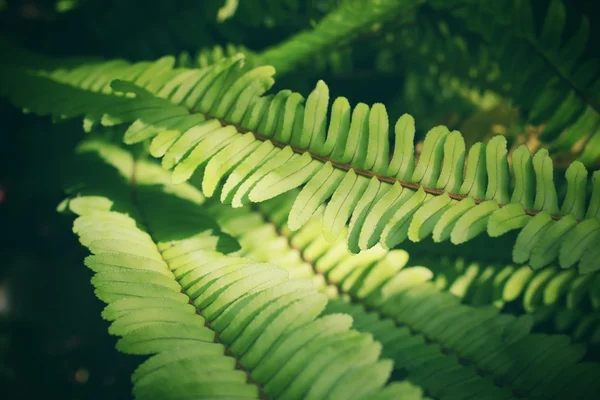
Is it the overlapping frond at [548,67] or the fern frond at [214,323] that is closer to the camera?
the fern frond at [214,323]

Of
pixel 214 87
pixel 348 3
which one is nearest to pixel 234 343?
pixel 214 87

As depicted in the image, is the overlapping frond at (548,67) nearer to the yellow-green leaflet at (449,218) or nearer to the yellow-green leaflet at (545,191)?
the yellow-green leaflet at (545,191)

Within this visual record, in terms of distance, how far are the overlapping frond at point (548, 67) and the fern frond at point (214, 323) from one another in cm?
81

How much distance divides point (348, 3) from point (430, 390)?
0.99 metres

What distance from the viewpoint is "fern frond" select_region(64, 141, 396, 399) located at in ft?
1.83

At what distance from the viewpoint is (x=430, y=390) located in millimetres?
798

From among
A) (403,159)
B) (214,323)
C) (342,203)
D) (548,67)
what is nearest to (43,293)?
(214,323)

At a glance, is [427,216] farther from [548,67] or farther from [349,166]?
[548,67]

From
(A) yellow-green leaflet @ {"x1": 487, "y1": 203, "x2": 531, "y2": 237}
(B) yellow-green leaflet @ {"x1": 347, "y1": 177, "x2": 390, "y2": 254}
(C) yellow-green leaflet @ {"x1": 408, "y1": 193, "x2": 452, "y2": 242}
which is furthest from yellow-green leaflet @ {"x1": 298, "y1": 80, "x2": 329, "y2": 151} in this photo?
(A) yellow-green leaflet @ {"x1": 487, "y1": 203, "x2": 531, "y2": 237}

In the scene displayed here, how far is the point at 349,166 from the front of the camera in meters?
0.84

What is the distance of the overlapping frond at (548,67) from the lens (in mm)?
1021

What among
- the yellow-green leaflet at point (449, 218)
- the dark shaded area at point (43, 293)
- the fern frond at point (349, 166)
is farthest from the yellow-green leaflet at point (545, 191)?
the dark shaded area at point (43, 293)

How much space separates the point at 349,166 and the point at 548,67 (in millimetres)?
660

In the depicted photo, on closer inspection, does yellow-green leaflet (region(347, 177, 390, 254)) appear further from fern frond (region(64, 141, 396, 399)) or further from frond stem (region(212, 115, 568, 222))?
fern frond (region(64, 141, 396, 399))
